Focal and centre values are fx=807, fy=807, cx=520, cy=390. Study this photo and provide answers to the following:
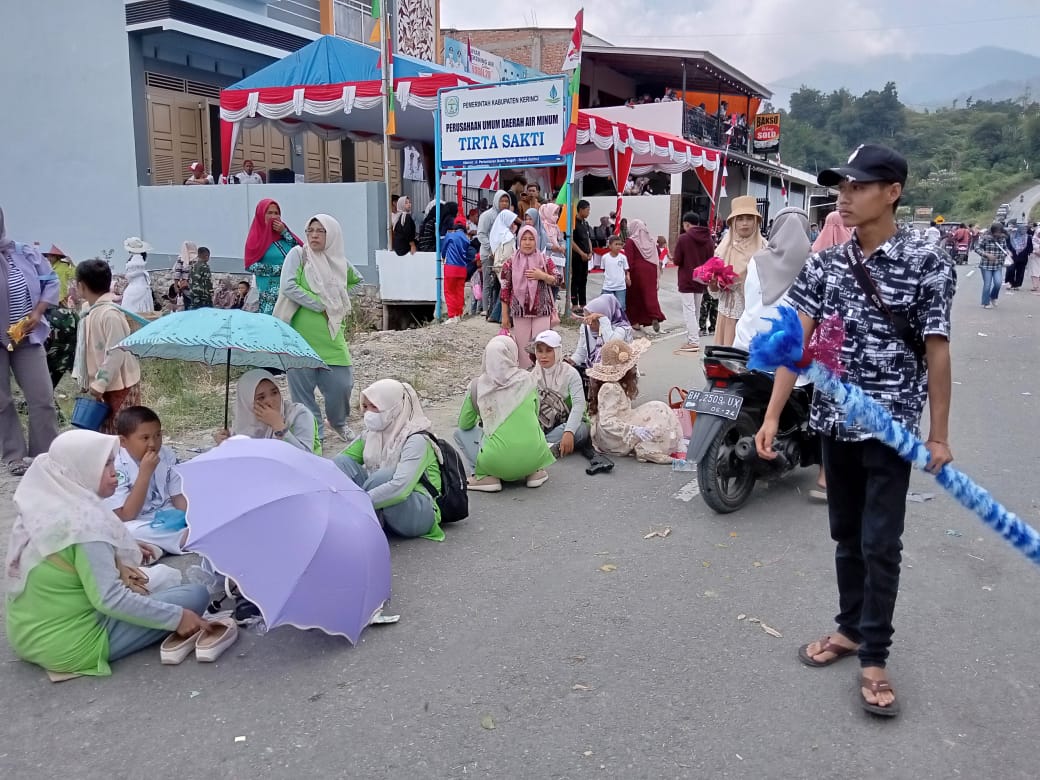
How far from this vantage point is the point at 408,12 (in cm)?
1767

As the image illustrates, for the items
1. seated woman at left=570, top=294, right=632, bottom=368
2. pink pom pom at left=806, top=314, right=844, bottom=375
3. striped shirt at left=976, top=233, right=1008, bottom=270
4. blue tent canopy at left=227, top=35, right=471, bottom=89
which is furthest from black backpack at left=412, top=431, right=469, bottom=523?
striped shirt at left=976, top=233, right=1008, bottom=270

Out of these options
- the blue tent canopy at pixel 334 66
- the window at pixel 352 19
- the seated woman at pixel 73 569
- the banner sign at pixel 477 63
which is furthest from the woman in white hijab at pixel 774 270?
the window at pixel 352 19

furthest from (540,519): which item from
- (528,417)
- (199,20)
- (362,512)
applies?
(199,20)

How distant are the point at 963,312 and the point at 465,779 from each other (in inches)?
636

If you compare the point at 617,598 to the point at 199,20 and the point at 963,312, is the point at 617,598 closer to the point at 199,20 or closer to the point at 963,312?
the point at 963,312

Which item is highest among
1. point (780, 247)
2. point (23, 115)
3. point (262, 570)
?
point (23, 115)

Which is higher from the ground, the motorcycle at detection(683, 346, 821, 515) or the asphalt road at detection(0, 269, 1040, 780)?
the motorcycle at detection(683, 346, 821, 515)

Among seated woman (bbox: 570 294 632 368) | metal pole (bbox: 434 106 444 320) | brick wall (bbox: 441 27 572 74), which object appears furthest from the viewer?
brick wall (bbox: 441 27 572 74)

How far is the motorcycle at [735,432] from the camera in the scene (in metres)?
4.68

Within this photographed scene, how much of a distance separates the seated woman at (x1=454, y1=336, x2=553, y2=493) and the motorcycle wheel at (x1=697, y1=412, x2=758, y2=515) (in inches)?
43.0

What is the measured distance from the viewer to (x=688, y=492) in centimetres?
524

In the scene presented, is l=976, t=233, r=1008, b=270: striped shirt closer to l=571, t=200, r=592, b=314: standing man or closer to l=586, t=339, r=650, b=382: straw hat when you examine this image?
l=571, t=200, r=592, b=314: standing man

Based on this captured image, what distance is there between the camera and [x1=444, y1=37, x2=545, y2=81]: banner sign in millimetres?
19406

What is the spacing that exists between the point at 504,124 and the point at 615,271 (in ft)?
8.46
